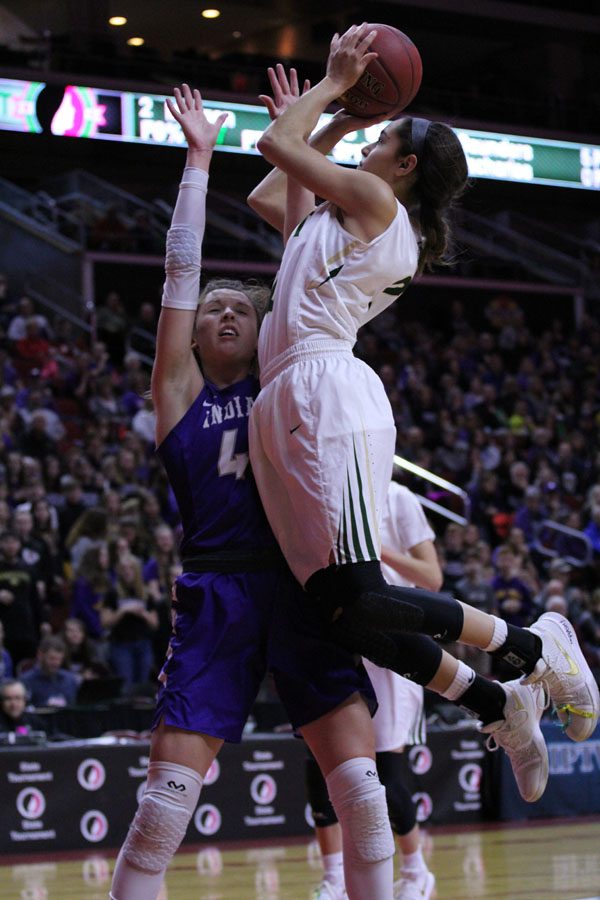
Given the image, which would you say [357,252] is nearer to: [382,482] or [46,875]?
[382,482]

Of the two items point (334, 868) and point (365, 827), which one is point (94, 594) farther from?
point (365, 827)

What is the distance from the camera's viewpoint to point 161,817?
11.6 ft

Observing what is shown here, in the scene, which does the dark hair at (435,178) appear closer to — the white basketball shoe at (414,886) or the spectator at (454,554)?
the white basketball shoe at (414,886)

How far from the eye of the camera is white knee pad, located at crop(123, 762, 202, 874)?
353 cm

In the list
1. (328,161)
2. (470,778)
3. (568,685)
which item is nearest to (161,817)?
(568,685)

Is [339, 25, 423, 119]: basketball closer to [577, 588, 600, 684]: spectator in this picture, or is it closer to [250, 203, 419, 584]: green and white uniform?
[250, 203, 419, 584]: green and white uniform

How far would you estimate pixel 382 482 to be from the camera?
3766 mm

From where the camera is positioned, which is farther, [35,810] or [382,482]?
[35,810]

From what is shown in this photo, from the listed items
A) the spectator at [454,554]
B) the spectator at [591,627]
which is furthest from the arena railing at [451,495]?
the spectator at [591,627]

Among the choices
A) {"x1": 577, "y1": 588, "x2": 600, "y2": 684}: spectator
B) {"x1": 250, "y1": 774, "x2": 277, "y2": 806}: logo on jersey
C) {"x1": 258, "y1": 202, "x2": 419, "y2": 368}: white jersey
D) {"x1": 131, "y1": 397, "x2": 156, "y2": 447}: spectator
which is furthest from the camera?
{"x1": 131, "y1": 397, "x2": 156, "y2": 447}: spectator

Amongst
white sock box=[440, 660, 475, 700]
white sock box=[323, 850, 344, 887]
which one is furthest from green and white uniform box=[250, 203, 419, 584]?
white sock box=[323, 850, 344, 887]

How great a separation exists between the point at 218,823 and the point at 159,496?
4460 mm

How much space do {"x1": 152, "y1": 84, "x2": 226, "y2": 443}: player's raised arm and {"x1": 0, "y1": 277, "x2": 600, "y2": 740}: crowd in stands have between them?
9.22 feet

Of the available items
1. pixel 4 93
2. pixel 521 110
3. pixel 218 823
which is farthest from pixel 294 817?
pixel 521 110
